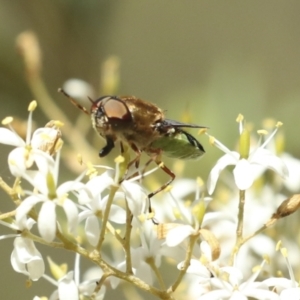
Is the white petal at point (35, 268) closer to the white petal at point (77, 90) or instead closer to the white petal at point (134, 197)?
the white petal at point (134, 197)

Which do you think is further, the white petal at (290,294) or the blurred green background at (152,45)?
the blurred green background at (152,45)

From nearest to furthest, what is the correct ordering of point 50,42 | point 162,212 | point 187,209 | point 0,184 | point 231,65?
point 0,184 → point 187,209 → point 162,212 → point 231,65 → point 50,42

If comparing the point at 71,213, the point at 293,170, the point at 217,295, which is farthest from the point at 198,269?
the point at 293,170

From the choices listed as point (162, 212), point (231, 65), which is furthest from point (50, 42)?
point (162, 212)

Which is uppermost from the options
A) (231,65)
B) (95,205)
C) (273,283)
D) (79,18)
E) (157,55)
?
(79,18)

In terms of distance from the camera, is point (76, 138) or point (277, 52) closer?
point (76, 138)

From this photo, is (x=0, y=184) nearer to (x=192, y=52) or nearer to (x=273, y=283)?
A: (x=273, y=283)

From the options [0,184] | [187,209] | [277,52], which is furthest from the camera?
[277,52]

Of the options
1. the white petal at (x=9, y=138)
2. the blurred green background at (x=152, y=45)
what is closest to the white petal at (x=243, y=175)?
the white petal at (x=9, y=138)
